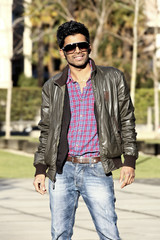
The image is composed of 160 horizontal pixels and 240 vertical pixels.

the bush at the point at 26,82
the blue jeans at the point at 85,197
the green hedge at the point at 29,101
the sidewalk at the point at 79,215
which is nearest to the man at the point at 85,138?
the blue jeans at the point at 85,197

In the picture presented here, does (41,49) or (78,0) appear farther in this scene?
(41,49)

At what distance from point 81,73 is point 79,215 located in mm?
4724

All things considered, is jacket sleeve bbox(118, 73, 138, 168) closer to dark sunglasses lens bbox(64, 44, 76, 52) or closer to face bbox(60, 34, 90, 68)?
face bbox(60, 34, 90, 68)

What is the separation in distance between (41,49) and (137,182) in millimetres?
31884

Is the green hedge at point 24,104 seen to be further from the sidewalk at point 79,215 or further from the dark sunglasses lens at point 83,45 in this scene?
the dark sunglasses lens at point 83,45

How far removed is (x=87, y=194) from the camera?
17.5 feet

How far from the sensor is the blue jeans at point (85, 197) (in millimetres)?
5277

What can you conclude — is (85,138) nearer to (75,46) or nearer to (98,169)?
(98,169)

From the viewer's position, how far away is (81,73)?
18.0 ft

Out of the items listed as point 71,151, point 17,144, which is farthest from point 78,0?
point 71,151

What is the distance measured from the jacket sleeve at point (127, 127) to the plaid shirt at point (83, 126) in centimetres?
20

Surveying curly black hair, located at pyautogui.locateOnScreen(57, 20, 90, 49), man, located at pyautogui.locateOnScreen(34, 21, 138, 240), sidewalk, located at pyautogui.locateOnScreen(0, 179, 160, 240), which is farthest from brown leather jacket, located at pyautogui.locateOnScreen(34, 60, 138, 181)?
sidewalk, located at pyautogui.locateOnScreen(0, 179, 160, 240)

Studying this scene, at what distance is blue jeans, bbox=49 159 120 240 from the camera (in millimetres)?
5277

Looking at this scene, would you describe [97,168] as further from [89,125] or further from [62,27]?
[62,27]
